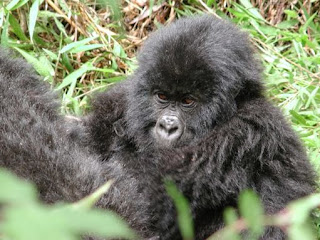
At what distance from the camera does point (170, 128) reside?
2807mm

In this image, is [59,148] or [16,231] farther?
[59,148]

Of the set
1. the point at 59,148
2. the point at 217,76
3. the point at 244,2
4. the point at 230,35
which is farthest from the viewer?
the point at 244,2

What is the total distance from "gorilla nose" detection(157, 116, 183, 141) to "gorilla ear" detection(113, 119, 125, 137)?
0.39 metres

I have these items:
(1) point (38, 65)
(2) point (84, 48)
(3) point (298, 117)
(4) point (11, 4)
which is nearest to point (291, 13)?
(3) point (298, 117)

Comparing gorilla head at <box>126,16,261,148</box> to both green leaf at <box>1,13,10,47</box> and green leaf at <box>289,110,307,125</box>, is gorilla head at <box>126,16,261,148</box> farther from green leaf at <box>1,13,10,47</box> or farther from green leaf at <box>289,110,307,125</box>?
green leaf at <box>1,13,10,47</box>

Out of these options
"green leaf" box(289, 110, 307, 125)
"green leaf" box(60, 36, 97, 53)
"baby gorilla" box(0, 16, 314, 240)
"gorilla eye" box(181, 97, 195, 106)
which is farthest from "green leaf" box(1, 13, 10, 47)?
"green leaf" box(289, 110, 307, 125)

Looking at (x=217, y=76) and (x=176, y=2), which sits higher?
(x=217, y=76)

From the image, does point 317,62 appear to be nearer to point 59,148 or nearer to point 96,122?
point 96,122

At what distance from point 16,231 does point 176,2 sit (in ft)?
14.7

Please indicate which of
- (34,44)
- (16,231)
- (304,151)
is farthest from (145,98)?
(16,231)

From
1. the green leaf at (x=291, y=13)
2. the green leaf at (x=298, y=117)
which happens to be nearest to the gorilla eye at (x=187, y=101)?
the green leaf at (x=298, y=117)

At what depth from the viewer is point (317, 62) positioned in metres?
4.10

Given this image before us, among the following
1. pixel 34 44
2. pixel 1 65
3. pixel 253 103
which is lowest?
pixel 34 44

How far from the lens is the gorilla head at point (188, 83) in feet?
9.27
